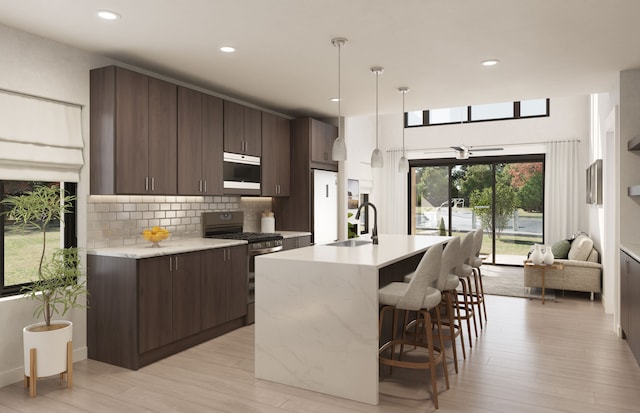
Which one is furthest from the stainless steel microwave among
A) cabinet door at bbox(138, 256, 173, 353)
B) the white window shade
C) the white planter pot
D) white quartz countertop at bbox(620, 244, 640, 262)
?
white quartz countertop at bbox(620, 244, 640, 262)

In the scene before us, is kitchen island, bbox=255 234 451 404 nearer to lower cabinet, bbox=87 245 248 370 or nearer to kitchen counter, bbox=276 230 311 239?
lower cabinet, bbox=87 245 248 370

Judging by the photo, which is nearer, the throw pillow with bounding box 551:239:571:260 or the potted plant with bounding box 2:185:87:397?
the potted plant with bounding box 2:185:87:397

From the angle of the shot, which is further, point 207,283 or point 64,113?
point 207,283

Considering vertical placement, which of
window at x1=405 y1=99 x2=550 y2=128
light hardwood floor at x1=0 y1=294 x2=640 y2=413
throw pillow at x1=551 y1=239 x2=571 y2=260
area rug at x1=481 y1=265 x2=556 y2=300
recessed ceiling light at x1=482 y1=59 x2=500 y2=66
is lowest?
light hardwood floor at x1=0 y1=294 x2=640 y2=413

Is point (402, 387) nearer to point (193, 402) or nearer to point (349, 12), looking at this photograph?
point (193, 402)

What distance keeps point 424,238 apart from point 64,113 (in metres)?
3.68

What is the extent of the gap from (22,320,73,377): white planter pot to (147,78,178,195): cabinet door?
57.6 inches

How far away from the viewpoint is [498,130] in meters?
8.71

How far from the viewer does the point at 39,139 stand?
11.8 feet

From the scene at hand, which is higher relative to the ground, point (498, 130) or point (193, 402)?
point (498, 130)

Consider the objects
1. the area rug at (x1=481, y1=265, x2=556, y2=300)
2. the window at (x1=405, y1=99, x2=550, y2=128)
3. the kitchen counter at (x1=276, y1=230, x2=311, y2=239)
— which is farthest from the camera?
the window at (x1=405, y1=99, x2=550, y2=128)

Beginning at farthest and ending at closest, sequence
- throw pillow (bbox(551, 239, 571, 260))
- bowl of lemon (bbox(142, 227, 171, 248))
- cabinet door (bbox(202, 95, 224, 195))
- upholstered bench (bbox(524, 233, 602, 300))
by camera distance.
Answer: throw pillow (bbox(551, 239, 571, 260)), upholstered bench (bbox(524, 233, 602, 300)), cabinet door (bbox(202, 95, 224, 195)), bowl of lemon (bbox(142, 227, 171, 248))

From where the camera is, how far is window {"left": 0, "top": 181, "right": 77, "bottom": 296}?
352 centimetres

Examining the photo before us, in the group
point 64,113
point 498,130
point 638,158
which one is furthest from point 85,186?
point 498,130
